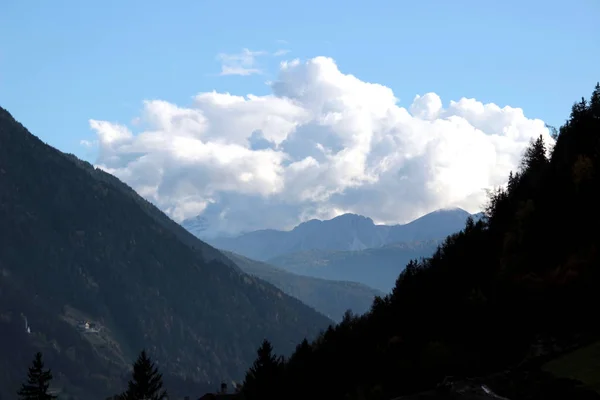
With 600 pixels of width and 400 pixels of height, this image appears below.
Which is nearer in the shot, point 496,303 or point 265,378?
point 496,303

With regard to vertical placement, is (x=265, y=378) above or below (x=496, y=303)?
below

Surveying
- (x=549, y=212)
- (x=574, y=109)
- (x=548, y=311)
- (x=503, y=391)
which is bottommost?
(x=503, y=391)

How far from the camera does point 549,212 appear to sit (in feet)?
263

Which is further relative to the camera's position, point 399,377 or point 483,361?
point 399,377

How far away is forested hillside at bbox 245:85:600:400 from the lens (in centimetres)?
6016

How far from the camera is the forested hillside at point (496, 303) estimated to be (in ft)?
197

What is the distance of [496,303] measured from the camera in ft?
235

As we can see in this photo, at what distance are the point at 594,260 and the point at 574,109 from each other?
47693 mm

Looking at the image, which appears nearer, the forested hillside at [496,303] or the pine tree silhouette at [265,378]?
Result: the forested hillside at [496,303]

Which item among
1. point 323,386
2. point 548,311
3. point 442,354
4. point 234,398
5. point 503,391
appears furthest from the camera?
point 234,398

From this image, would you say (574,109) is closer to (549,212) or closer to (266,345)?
(549,212)

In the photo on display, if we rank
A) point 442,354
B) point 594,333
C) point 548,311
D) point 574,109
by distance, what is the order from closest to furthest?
point 594,333 → point 548,311 → point 442,354 → point 574,109

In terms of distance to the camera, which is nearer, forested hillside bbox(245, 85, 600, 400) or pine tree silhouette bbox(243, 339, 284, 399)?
forested hillside bbox(245, 85, 600, 400)

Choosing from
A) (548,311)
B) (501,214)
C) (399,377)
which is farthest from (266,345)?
(548,311)
